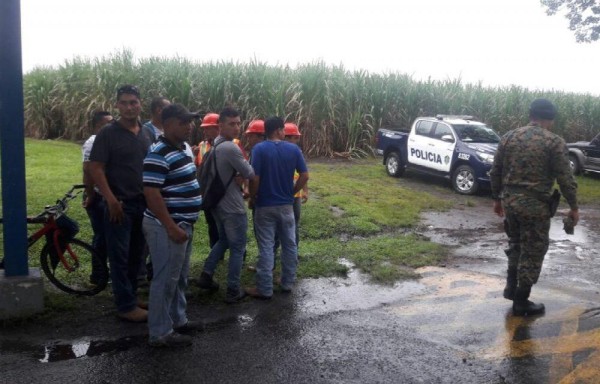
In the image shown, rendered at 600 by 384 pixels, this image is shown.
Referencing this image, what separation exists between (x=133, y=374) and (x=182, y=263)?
906mm

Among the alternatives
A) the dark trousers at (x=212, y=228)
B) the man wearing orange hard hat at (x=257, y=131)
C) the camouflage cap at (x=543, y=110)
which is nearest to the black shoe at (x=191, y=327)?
the dark trousers at (x=212, y=228)

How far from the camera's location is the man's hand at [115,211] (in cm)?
493

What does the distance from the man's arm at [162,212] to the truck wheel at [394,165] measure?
11948 mm

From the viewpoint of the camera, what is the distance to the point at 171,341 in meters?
4.72

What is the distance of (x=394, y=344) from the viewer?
16.1ft

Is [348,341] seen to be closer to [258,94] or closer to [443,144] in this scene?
[443,144]

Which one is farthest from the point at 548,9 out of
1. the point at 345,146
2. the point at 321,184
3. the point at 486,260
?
the point at 486,260

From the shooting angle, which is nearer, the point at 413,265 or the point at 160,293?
the point at 160,293

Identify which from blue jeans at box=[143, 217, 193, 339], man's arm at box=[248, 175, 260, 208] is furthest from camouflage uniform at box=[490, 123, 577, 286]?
blue jeans at box=[143, 217, 193, 339]

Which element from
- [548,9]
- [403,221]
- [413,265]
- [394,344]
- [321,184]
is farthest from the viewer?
[548,9]

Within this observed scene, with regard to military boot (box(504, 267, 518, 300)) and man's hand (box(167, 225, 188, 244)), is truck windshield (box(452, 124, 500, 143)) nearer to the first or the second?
military boot (box(504, 267, 518, 300))

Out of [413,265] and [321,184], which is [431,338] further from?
[321,184]

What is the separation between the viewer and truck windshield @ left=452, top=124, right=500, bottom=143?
14312 millimetres

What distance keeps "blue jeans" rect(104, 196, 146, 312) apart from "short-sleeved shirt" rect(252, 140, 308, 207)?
4.09 feet
